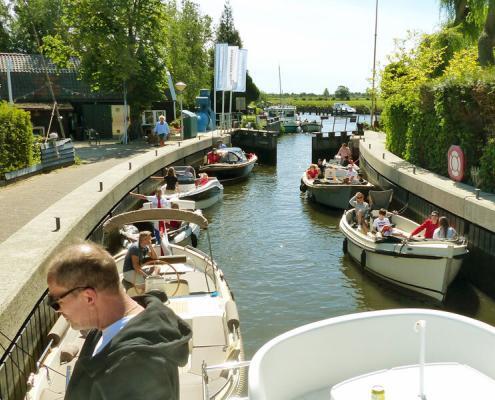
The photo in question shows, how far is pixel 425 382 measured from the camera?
4156mm

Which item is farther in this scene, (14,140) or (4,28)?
(4,28)

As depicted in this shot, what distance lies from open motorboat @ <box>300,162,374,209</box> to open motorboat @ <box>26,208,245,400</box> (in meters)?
9.91

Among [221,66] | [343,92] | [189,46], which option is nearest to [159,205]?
[221,66]

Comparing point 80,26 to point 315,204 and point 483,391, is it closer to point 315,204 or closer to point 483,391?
point 315,204

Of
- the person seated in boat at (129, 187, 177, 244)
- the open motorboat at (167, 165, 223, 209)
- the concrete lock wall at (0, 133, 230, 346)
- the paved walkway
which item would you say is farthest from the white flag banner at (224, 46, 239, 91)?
the person seated in boat at (129, 187, 177, 244)

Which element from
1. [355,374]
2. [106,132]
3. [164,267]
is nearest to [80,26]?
[106,132]

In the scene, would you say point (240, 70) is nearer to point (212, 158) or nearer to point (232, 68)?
point (232, 68)

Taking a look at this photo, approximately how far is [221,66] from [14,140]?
2219 centimetres

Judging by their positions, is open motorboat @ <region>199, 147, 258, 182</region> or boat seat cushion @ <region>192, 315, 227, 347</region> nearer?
boat seat cushion @ <region>192, 315, 227, 347</region>

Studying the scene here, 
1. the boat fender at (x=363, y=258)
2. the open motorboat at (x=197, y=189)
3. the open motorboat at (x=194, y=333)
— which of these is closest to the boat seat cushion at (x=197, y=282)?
the open motorboat at (x=194, y=333)

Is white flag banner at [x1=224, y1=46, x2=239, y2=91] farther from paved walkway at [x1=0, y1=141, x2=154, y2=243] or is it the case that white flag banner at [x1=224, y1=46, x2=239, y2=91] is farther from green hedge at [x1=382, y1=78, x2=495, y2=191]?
green hedge at [x1=382, y1=78, x2=495, y2=191]

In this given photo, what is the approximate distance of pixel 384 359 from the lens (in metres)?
4.36

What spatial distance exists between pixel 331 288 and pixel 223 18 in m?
65.3

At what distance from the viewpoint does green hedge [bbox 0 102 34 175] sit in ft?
51.8
